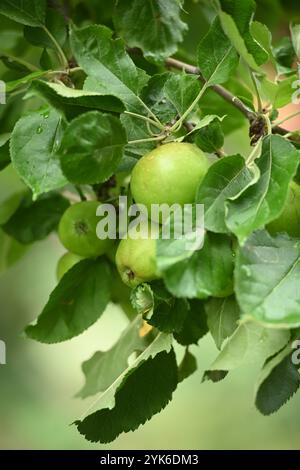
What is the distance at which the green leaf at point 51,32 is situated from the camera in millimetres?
652

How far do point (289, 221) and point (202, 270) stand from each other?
0.10 metres

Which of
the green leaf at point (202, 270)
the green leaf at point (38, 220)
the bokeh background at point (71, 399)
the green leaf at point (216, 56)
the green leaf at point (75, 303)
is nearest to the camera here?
the green leaf at point (202, 270)

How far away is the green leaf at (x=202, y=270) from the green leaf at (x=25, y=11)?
0.28 meters

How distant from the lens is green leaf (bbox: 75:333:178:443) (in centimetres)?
56

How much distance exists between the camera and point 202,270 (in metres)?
0.45

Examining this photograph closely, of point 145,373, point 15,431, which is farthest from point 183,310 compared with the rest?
point 15,431

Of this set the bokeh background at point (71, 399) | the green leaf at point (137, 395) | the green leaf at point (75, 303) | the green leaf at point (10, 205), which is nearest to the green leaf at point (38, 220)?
the green leaf at point (10, 205)

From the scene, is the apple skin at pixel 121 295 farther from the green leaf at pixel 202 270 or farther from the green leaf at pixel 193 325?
the green leaf at pixel 202 270

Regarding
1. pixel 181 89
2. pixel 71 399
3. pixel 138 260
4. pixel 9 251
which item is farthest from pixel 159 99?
pixel 71 399

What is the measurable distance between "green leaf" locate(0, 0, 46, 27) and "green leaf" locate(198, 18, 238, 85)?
0.17m

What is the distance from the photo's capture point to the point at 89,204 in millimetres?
633

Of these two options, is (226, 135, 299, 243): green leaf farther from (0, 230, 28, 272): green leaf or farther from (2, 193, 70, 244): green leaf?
(0, 230, 28, 272): green leaf
